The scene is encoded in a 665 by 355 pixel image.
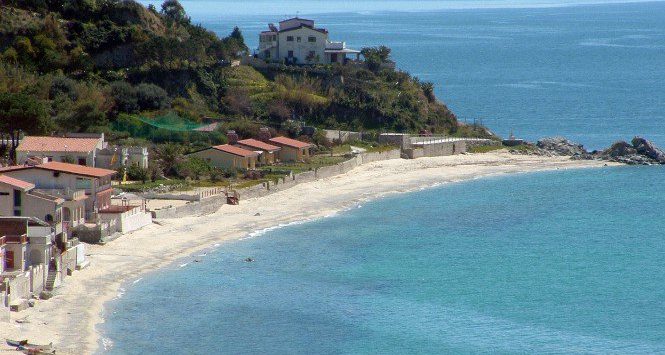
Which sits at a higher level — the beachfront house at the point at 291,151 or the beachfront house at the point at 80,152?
the beachfront house at the point at 80,152

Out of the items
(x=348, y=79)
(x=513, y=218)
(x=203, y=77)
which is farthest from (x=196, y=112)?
(x=513, y=218)

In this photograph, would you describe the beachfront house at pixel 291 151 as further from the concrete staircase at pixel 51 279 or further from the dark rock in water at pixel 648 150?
the concrete staircase at pixel 51 279

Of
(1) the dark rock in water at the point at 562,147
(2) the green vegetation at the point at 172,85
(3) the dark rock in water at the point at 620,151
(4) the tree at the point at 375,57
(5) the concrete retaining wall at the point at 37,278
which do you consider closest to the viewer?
(5) the concrete retaining wall at the point at 37,278

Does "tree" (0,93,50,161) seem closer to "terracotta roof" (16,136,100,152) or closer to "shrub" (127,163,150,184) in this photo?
"terracotta roof" (16,136,100,152)

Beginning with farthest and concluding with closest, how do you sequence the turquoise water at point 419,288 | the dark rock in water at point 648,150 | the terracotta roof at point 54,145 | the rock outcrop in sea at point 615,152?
the dark rock in water at point 648,150
the rock outcrop in sea at point 615,152
the terracotta roof at point 54,145
the turquoise water at point 419,288

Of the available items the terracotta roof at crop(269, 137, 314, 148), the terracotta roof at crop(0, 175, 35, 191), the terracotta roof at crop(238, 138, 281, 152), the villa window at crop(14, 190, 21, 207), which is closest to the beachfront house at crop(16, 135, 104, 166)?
the terracotta roof at crop(0, 175, 35, 191)

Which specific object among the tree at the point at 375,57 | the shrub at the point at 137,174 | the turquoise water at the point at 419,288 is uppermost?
the tree at the point at 375,57

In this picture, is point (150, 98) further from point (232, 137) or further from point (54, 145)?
point (54, 145)

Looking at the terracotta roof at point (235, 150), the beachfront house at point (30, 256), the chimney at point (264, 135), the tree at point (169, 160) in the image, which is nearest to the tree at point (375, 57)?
the chimney at point (264, 135)
